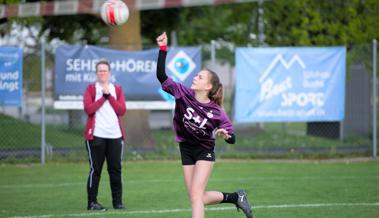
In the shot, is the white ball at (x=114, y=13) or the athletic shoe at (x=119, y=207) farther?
the white ball at (x=114, y=13)

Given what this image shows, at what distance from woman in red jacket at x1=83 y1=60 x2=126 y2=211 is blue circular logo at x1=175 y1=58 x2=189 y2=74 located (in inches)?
220

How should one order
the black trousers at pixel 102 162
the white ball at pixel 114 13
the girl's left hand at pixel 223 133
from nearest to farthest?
the girl's left hand at pixel 223 133 < the black trousers at pixel 102 162 < the white ball at pixel 114 13

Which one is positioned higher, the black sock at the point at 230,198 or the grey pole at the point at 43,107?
the grey pole at the point at 43,107

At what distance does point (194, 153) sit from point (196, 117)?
1.40 feet

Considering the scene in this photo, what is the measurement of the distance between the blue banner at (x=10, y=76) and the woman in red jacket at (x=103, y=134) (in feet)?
17.6

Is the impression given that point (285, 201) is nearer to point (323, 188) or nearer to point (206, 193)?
point (323, 188)

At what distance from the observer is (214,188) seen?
1199 cm

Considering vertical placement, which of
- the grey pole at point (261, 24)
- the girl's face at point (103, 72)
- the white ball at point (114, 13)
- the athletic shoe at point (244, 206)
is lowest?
the athletic shoe at point (244, 206)

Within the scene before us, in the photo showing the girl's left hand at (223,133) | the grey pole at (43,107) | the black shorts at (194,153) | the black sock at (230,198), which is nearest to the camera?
the girl's left hand at (223,133)

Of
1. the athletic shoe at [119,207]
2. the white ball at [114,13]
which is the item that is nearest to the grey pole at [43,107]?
the white ball at [114,13]

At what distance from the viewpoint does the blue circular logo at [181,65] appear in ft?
51.5

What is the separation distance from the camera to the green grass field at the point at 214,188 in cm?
970

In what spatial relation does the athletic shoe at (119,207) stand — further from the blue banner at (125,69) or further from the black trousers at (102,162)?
the blue banner at (125,69)

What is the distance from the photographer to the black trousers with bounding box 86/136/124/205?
32.9ft
